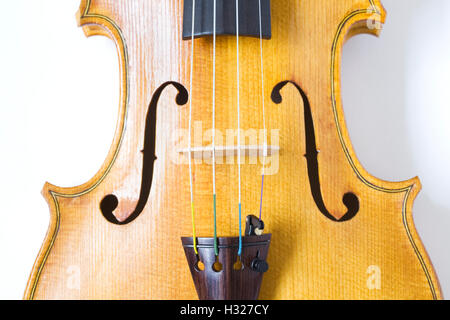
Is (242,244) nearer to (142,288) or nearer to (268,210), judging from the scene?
(268,210)

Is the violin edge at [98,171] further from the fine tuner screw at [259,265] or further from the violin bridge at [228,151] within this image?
the fine tuner screw at [259,265]

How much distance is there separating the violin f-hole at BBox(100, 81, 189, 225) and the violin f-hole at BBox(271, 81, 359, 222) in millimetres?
233

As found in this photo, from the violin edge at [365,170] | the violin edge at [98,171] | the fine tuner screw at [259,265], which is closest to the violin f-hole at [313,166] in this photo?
the violin edge at [365,170]

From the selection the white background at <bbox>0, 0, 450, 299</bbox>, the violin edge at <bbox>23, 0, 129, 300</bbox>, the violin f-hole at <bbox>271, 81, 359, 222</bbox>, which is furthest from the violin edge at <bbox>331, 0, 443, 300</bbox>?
the violin edge at <bbox>23, 0, 129, 300</bbox>

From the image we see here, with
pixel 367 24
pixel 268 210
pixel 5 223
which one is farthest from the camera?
pixel 5 223

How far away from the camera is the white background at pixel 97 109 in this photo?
1.45 metres

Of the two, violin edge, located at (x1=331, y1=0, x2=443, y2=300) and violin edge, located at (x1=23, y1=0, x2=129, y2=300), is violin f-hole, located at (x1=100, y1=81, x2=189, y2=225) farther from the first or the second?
violin edge, located at (x1=331, y1=0, x2=443, y2=300)

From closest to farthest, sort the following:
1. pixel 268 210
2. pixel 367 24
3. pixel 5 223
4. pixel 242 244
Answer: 1. pixel 242 244
2. pixel 268 210
3. pixel 367 24
4. pixel 5 223

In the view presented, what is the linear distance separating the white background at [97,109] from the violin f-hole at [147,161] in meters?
0.37

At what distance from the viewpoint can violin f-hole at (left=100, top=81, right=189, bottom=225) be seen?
108 centimetres

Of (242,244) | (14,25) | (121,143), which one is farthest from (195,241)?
(14,25)
